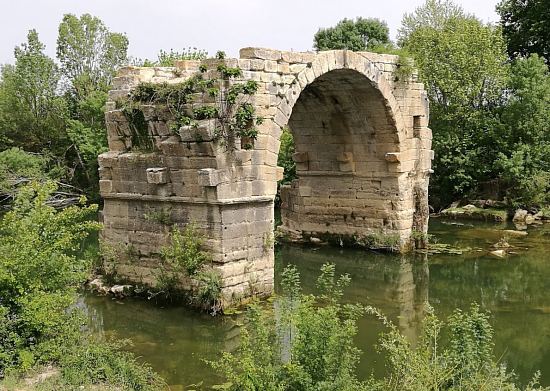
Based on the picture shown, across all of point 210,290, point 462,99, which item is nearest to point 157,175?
point 210,290

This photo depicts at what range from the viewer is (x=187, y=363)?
328 inches

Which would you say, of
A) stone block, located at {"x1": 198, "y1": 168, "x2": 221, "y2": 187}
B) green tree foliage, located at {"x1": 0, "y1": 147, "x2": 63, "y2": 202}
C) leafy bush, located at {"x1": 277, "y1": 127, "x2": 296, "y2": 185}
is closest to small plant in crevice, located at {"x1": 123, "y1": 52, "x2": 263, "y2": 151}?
stone block, located at {"x1": 198, "y1": 168, "x2": 221, "y2": 187}

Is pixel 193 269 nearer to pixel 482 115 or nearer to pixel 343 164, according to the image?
pixel 343 164

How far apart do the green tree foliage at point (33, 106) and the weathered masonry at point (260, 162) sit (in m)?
17.9

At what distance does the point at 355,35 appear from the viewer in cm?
2922

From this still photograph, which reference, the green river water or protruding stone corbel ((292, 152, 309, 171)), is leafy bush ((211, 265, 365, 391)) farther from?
protruding stone corbel ((292, 152, 309, 171))

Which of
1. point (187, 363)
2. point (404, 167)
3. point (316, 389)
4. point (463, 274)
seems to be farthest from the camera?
point (404, 167)

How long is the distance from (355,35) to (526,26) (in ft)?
23.5

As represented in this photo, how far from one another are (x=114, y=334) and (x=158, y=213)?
2.20m

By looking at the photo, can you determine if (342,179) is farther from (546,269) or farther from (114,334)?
(114,334)

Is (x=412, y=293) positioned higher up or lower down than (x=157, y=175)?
lower down

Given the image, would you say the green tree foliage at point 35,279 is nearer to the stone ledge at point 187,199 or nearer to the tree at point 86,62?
the stone ledge at point 187,199

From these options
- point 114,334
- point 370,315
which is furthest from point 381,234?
point 114,334

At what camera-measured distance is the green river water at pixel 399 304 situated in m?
8.55
